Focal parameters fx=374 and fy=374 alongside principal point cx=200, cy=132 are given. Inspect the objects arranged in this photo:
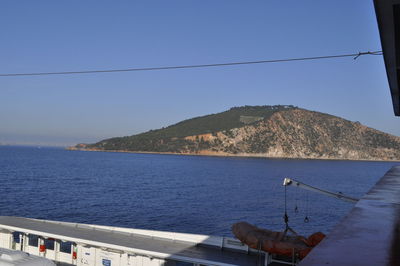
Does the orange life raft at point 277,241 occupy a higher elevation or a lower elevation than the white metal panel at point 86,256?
higher

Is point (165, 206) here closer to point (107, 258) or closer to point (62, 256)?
point (62, 256)

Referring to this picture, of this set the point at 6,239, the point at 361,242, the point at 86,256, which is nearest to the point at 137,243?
the point at 86,256

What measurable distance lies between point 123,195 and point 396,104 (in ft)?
221

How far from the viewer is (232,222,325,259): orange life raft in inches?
777

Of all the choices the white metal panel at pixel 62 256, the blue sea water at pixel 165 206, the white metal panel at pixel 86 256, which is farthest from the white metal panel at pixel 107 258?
the blue sea water at pixel 165 206

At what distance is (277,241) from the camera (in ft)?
67.3

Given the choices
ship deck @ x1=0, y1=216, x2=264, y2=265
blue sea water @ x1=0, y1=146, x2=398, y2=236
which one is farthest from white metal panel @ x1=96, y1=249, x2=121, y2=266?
blue sea water @ x1=0, y1=146, x2=398, y2=236

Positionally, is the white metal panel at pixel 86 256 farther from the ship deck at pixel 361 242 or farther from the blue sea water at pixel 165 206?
the blue sea water at pixel 165 206

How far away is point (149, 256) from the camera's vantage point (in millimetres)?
21766

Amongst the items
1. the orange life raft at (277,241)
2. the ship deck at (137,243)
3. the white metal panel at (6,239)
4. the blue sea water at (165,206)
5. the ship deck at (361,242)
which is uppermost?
the ship deck at (361,242)

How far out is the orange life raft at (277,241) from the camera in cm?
1973

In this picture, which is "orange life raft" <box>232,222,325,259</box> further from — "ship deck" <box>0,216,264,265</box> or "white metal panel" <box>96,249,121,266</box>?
"white metal panel" <box>96,249,121,266</box>

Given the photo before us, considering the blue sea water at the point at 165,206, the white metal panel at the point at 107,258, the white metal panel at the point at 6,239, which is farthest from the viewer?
the blue sea water at the point at 165,206

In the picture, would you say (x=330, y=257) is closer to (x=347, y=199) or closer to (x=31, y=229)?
(x=347, y=199)
